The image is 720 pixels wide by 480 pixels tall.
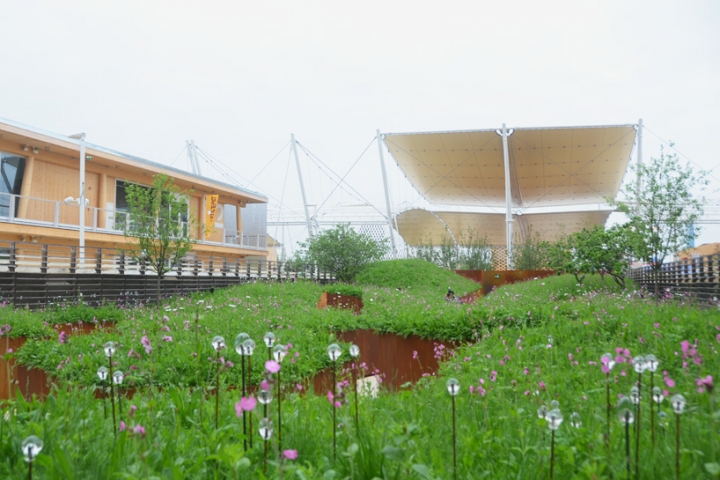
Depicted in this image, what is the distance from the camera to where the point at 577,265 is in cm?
1811

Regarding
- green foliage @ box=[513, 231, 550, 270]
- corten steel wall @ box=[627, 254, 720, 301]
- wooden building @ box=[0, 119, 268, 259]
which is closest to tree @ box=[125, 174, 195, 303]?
wooden building @ box=[0, 119, 268, 259]

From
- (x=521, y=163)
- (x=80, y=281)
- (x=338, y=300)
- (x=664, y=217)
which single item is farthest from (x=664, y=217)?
(x=521, y=163)

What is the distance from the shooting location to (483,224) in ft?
140

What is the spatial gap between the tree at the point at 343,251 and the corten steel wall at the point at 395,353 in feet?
49.7

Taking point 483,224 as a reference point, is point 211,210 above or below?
below

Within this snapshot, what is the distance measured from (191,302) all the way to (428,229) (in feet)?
101

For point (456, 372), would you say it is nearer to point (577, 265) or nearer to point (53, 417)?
point (53, 417)

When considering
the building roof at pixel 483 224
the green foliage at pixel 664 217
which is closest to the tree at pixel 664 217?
the green foliage at pixel 664 217

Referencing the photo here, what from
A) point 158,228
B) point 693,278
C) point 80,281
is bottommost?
point 80,281

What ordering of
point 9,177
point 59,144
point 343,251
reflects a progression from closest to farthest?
point 9,177 → point 59,144 → point 343,251

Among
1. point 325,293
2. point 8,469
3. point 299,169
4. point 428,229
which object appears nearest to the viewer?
point 8,469

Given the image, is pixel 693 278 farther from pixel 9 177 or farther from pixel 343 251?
pixel 9 177

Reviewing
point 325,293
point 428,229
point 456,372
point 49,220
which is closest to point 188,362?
point 456,372

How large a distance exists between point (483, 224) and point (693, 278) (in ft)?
99.3
